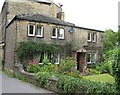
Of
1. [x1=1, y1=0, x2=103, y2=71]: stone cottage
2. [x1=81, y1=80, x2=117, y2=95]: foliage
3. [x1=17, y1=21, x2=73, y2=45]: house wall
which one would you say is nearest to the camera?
[x1=81, y1=80, x2=117, y2=95]: foliage

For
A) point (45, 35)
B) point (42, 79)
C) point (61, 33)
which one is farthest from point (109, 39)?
point (42, 79)

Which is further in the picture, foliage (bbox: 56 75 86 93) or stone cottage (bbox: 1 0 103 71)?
stone cottage (bbox: 1 0 103 71)

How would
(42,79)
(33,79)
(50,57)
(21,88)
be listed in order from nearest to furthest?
(21,88), (42,79), (33,79), (50,57)

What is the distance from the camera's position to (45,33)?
27531 mm

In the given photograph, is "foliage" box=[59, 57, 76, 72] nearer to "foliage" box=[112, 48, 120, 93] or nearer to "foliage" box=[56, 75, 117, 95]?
"foliage" box=[56, 75, 117, 95]

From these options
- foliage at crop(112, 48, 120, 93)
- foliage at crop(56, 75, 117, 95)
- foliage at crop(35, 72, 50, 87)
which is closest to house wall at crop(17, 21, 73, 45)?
foliage at crop(35, 72, 50, 87)

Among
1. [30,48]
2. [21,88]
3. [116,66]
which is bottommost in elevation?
[21,88]

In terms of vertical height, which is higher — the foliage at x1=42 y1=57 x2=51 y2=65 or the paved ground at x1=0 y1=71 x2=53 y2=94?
the foliage at x1=42 y1=57 x2=51 y2=65

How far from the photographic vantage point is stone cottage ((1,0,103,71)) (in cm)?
2602

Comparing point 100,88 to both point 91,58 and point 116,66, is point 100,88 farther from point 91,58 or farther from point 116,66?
point 91,58

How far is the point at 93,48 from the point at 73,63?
26.6 feet

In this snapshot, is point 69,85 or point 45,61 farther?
point 45,61

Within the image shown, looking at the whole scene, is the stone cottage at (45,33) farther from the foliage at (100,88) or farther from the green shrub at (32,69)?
the foliage at (100,88)

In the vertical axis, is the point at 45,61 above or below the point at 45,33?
below
